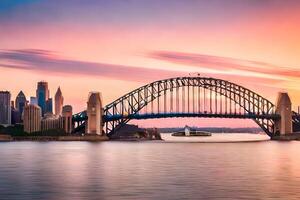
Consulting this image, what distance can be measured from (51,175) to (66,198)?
67.6 feet

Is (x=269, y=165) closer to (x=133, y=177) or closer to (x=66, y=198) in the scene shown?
(x=133, y=177)

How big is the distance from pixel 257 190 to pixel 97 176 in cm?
2013

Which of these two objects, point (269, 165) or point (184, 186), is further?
point (269, 165)

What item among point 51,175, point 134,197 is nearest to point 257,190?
point 134,197

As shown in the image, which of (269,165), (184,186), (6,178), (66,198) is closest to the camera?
(66,198)

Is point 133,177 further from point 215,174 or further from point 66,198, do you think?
point 66,198

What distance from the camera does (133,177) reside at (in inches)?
2552

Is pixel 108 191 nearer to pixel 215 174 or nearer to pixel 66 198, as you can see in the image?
pixel 66 198

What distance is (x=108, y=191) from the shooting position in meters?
52.1

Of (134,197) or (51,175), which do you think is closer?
(134,197)

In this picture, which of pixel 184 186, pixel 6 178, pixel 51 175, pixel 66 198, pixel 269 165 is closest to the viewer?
pixel 66 198

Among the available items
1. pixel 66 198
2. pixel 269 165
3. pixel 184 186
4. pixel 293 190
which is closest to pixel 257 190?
pixel 293 190

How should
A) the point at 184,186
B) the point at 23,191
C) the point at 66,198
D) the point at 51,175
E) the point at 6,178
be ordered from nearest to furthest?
the point at 66,198, the point at 23,191, the point at 184,186, the point at 6,178, the point at 51,175

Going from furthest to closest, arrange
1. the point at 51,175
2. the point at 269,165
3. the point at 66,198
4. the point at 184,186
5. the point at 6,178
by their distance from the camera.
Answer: the point at 269,165 < the point at 51,175 < the point at 6,178 < the point at 184,186 < the point at 66,198
